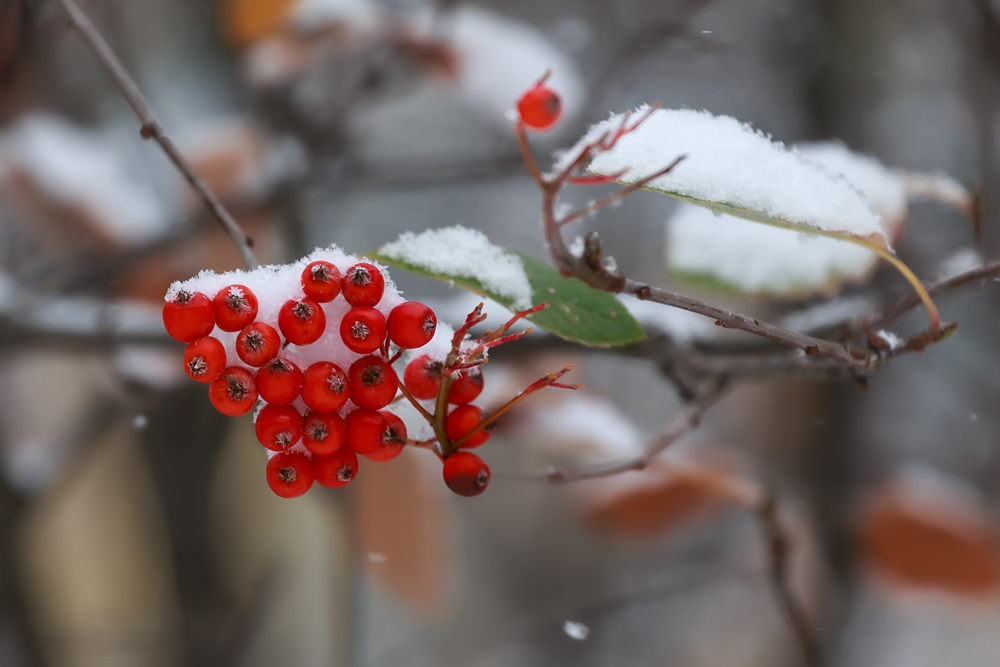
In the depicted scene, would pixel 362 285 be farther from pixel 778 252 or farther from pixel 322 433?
pixel 778 252

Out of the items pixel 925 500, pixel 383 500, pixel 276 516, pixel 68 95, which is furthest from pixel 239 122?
pixel 925 500

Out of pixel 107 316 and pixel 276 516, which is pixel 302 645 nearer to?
pixel 276 516

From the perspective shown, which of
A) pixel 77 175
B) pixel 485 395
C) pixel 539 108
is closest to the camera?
pixel 539 108

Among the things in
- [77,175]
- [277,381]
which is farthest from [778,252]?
[77,175]

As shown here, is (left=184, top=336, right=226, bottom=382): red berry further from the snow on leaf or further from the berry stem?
the snow on leaf

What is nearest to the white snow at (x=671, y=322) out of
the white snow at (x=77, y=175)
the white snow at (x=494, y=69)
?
the white snow at (x=494, y=69)

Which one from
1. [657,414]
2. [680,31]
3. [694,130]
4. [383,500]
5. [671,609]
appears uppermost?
[694,130]
